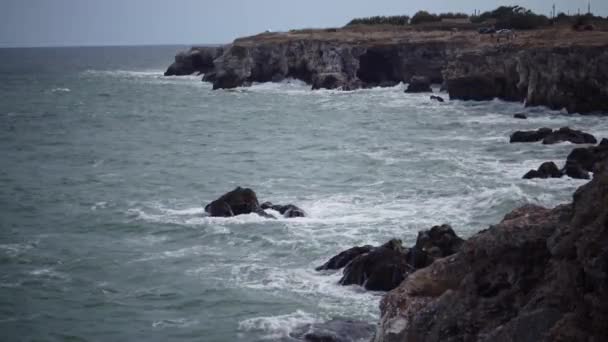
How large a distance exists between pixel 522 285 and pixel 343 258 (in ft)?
41.2

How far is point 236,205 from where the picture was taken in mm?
29281

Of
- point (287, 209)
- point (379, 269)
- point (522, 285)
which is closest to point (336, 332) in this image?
point (379, 269)

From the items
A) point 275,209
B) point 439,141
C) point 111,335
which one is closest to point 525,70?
point 439,141

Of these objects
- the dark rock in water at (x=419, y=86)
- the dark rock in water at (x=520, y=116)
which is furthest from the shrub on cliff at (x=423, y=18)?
the dark rock in water at (x=520, y=116)

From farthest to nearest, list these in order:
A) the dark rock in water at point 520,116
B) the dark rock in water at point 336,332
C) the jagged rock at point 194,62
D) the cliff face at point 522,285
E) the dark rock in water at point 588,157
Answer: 1. the jagged rock at point 194,62
2. the dark rock in water at point 520,116
3. the dark rock in water at point 588,157
4. the dark rock in water at point 336,332
5. the cliff face at point 522,285

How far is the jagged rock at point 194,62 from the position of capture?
114938 mm

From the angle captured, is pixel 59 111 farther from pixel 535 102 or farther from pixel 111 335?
pixel 111 335

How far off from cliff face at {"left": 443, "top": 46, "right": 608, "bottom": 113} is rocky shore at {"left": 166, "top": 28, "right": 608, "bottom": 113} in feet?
0.21

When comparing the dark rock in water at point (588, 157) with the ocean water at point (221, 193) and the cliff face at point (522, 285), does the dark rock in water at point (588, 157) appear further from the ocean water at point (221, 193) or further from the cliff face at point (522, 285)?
the cliff face at point (522, 285)

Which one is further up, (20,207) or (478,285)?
(478,285)

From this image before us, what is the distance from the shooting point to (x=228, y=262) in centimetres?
2355

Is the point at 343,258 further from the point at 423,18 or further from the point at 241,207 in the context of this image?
the point at 423,18

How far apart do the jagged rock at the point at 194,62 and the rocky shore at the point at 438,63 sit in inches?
5.7

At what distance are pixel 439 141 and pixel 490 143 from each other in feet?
10.4
